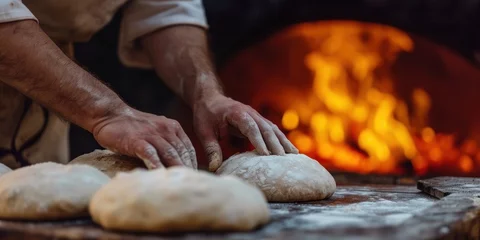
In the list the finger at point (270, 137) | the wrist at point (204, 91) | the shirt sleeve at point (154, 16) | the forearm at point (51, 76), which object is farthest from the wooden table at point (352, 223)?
the shirt sleeve at point (154, 16)

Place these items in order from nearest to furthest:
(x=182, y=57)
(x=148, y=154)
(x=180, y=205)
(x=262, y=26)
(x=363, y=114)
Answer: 1. (x=180, y=205)
2. (x=148, y=154)
3. (x=182, y=57)
4. (x=262, y=26)
5. (x=363, y=114)

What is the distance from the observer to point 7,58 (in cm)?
181

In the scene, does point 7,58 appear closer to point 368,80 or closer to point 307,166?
point 307,166

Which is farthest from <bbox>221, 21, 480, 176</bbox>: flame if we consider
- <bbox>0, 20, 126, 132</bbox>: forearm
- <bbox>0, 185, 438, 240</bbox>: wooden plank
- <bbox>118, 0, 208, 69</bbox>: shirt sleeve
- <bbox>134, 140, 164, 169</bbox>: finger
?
<bbox>134, 140, 164, 169</bbox>: finger

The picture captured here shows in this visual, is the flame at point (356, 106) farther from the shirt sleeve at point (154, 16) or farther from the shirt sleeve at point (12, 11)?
the shirt sleeve at point (12, 11)

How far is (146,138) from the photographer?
170cm

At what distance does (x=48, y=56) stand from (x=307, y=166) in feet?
2.65

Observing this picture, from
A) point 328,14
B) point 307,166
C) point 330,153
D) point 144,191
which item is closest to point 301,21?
point 328,14

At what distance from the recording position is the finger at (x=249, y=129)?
196 cm

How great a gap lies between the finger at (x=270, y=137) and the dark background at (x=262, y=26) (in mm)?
1687

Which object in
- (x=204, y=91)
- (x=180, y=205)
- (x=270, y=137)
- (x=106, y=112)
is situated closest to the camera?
(x=180, y=205)

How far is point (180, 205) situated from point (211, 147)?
91 centimetres

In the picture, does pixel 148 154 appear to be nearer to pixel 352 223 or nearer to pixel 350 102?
pixel 352 223

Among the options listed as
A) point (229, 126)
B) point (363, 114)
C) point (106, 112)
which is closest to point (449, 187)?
point (229, 126)
